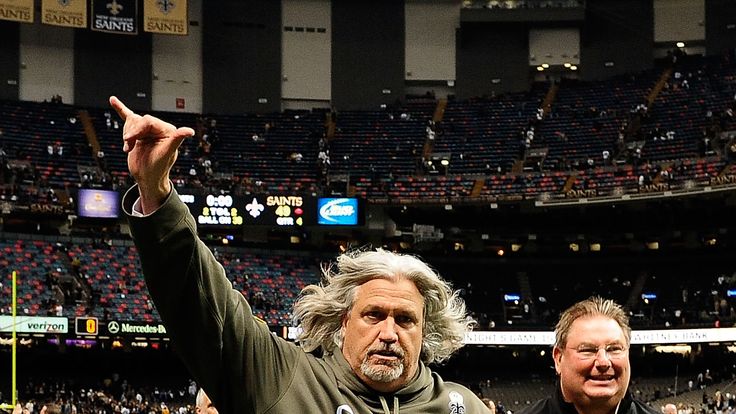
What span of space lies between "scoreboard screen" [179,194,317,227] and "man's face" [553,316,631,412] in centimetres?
4168

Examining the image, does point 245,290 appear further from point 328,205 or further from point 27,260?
point 27,260

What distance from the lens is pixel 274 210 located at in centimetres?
4619

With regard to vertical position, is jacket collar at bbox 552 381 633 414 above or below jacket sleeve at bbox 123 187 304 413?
below

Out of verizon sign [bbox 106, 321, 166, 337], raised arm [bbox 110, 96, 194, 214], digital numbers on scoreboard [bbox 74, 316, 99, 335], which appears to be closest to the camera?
raised arm [bbox 110, 96, 194, 214]

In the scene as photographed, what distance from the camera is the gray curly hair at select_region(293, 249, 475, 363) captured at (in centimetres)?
405

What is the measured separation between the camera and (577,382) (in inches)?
168

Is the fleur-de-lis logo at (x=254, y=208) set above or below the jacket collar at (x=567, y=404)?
below

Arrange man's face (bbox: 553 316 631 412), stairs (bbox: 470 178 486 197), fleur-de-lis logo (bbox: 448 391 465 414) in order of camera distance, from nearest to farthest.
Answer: fleur-de-lis logo (bbox: 448 391 465 414) → man's face (bbox: 553 316 631 412) → stairs (bbox: 470 178 486 197)

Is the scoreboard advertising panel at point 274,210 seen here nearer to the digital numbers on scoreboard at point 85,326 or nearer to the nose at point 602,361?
the digital numbers on scoreboard at point 85,326

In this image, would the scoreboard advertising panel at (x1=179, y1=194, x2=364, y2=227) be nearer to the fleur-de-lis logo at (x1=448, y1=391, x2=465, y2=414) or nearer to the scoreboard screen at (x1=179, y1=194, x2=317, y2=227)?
the scoreboard screen at (x1=179, y1=194, x2=317, y2=227)

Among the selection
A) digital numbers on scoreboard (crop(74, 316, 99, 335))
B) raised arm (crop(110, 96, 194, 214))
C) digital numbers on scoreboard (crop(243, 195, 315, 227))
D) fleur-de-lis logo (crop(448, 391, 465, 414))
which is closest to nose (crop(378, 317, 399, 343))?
fleur-de-lis logo (crop(448, 391, 465, 414))

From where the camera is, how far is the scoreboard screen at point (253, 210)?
4572cm

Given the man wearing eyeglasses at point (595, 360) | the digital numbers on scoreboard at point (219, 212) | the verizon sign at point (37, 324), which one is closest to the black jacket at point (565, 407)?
the man wearing eyeglasses at point (595, 360)

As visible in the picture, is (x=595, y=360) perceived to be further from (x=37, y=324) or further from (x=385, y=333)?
(x=37, y=324)
